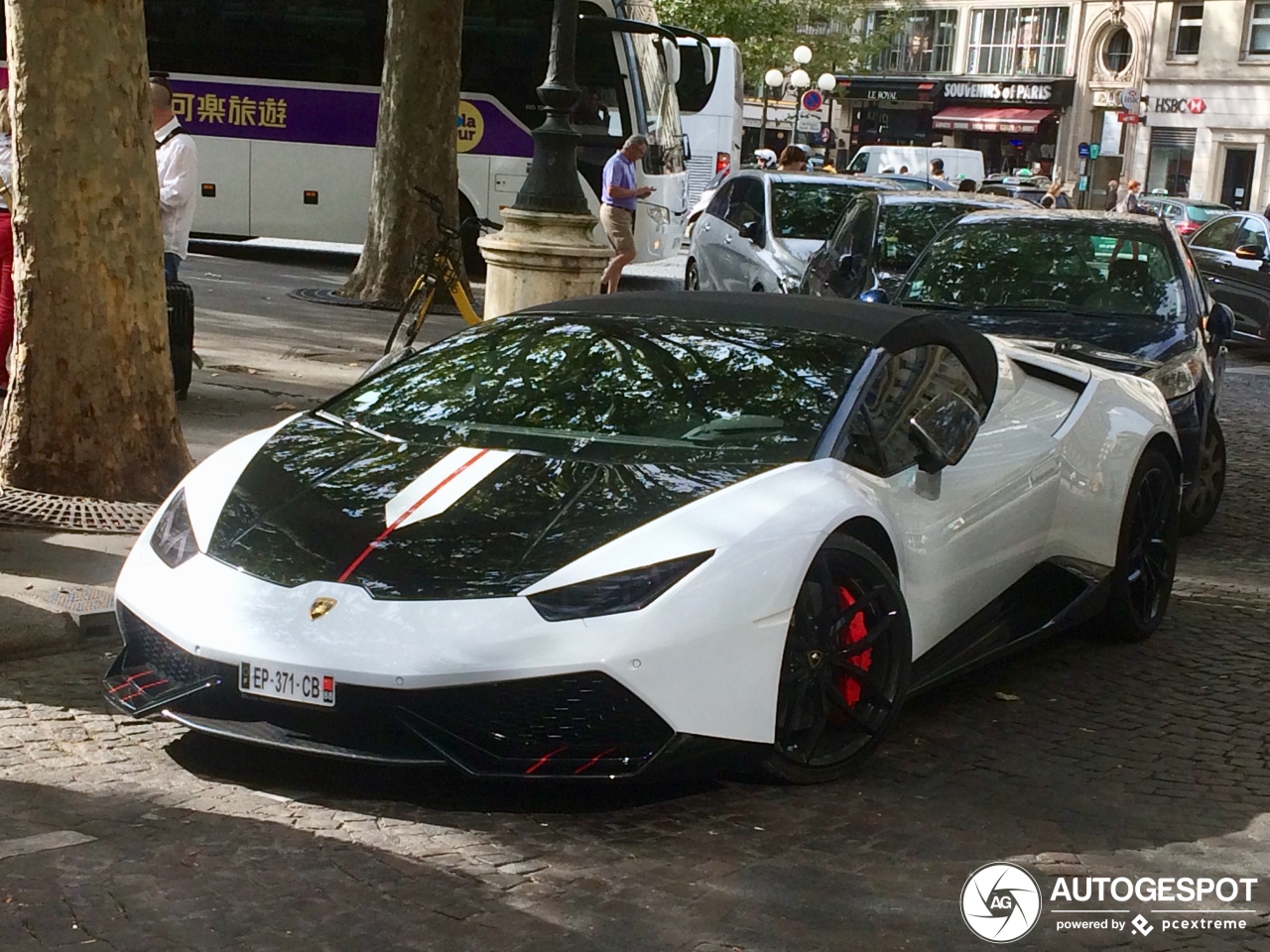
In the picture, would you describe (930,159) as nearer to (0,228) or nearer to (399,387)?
(0,228)

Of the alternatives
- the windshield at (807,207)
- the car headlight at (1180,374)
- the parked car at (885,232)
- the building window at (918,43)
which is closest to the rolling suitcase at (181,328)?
the parked car at (885,232)

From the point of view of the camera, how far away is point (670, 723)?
175 inches

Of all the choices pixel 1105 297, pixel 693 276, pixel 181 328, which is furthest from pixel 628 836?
pixel 693 276

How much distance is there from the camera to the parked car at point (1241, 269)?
20359 mm

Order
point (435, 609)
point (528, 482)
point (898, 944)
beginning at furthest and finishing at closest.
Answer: point (528, 482)
point (435, 609)
point (898, 944)

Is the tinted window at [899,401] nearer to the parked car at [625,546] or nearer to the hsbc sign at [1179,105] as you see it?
the parked car at [625,546]

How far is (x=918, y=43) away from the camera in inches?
2616

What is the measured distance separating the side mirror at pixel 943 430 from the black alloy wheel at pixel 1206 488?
12.5 ft

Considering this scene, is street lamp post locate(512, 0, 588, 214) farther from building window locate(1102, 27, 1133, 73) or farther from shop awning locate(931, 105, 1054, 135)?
shop awning locate(931, 105, 1054, 135)

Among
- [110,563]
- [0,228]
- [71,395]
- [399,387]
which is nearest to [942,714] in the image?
[399,387]

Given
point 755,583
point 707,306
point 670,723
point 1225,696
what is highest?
point 707,306

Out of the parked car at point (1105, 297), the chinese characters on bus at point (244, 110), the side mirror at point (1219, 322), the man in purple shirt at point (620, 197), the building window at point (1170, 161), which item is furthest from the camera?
the building window at point (1170, 161)

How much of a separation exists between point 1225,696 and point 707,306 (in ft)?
7.18

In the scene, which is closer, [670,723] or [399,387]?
[670,723]
